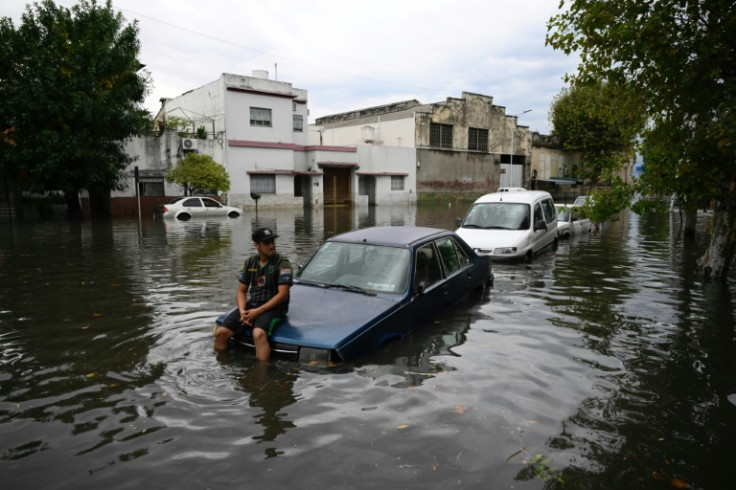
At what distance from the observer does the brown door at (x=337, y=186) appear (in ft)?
134

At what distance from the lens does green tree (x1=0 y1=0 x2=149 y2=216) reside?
76.6 ft

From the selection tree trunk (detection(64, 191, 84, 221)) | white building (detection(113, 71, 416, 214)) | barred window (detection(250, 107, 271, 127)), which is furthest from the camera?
barred window (detection(250, 107, 271, 127))

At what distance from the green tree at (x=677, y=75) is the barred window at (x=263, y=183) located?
28.6 meters

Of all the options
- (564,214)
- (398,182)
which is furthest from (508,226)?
(398,182)

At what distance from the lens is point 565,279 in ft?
34.6

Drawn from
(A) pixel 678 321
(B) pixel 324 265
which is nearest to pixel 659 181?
(A) pixel 678 321

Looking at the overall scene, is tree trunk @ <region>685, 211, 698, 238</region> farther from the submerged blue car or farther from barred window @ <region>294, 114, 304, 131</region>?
barred window @ <region>294, 114, 304, 131</region>

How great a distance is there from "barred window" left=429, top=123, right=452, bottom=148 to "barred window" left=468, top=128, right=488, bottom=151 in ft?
8.95

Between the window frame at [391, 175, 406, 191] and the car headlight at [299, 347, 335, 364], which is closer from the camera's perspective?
the car headlight at [299, 347, 335, 364]

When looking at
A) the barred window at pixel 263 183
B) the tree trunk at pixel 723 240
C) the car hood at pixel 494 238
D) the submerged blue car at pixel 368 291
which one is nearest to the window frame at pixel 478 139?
the barred window at pixel 263 183

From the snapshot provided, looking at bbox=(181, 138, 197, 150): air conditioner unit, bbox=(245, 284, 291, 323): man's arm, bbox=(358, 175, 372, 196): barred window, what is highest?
bbox=(181, 138, 197, 150): air conditioner unit

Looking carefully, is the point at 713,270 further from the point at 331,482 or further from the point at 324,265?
the point at 331,482

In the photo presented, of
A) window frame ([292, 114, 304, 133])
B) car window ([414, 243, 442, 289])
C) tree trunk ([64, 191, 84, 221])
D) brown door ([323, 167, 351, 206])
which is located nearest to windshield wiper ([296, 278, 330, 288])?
car window ([414, 243, 442, 289])

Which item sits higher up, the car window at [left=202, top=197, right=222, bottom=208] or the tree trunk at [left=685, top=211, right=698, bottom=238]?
the car window at [left=202, top=197, right=222, bottom=208]
